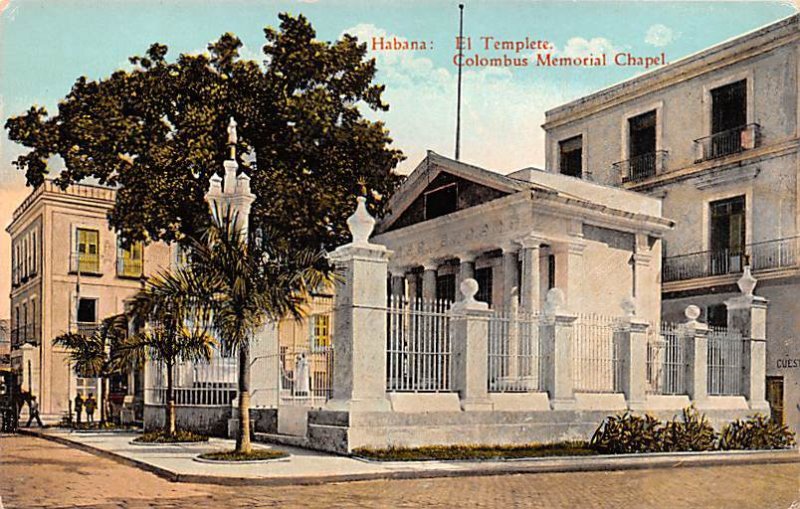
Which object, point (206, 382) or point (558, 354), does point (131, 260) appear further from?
point (558, 354)

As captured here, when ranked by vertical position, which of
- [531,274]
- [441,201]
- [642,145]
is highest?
[642,145]

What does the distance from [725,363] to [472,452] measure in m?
7.41

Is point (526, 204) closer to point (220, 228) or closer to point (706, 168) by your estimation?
point (706, 168)

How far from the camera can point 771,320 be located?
20625 millimetres

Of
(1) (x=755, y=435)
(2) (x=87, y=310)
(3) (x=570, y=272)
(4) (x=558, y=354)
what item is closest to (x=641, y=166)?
(3) (x=570, y=272)

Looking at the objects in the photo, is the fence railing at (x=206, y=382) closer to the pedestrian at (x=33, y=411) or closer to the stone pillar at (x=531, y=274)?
the pedestrian at (x=33, y=411)

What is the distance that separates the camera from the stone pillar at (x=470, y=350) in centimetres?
1541

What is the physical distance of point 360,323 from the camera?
47.8 ft

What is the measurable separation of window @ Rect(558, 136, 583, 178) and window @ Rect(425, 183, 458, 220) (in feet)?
13.0

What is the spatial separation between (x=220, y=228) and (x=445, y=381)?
4.35m

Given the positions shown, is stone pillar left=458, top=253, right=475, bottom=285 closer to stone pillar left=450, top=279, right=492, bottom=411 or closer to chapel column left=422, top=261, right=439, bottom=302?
chapel column left=422, top=261, right=439, bottom=302

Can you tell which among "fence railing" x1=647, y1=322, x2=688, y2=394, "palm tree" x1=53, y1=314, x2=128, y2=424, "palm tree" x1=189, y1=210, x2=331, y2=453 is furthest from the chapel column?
"palm tree" x1=189, y1=210, x2=331, y2=453

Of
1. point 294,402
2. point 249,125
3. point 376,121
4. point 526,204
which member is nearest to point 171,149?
point 249,125

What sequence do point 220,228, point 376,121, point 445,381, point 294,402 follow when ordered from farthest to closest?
point 376,121
point 294,402
point 445,381
point 220,228
